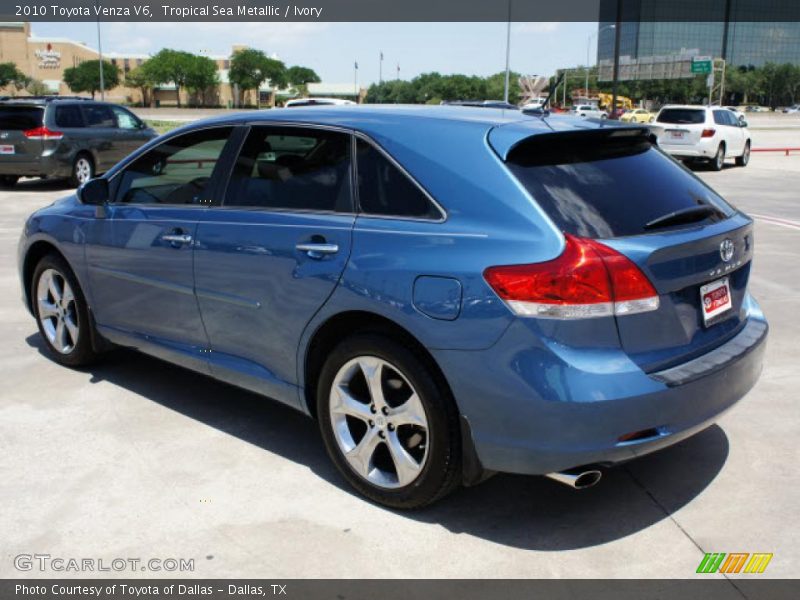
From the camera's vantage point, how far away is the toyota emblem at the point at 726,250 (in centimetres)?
352

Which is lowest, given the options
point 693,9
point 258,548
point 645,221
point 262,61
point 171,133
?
point 258,548

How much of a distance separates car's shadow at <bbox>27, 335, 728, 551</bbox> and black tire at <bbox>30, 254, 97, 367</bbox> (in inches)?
25.4

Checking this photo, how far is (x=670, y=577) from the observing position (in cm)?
308

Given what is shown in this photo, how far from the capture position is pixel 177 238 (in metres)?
4.39

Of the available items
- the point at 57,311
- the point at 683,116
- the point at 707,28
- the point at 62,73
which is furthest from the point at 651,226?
the point at 707,28

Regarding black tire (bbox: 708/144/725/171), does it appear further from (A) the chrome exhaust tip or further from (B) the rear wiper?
(A) the chrome exhaust tip

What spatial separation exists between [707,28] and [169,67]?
4029 inches

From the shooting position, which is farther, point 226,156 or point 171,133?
point 171,133

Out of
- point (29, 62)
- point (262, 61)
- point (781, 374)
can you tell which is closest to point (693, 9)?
point (262, 61)

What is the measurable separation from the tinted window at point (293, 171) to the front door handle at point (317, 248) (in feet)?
0.61

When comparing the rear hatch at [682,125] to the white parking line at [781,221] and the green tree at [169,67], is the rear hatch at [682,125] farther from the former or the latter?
the green tree at [169,67]

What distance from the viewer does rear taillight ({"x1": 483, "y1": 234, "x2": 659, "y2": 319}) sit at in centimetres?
300

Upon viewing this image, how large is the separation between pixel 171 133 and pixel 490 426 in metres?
2.66

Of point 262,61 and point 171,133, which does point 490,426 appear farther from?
point 262,61
